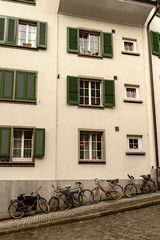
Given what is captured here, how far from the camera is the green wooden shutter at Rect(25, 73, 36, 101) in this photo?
38.6ft

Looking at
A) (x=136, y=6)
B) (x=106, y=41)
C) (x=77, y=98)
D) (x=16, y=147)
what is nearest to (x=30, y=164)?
(x=16, y=147)

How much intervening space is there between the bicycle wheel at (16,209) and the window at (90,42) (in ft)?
24.5

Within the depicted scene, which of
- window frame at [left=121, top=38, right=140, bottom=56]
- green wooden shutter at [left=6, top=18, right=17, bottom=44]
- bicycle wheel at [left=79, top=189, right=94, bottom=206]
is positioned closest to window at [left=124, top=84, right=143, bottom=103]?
window frame at [left=121, top=38, right=140, bottom=56]

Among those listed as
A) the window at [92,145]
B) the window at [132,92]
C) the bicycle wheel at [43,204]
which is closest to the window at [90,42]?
the window at [132,92]

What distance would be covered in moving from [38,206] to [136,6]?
1099 centimetres

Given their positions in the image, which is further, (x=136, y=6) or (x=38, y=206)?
(x=136, y=6)

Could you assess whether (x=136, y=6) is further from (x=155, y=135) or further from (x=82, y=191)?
(x=82, y=191)

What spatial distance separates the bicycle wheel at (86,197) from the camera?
1119 centimetres

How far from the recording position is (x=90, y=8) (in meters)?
13.4

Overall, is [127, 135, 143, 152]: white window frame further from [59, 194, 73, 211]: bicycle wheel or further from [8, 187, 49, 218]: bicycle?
[8, 187, 49, 218]: bicycle

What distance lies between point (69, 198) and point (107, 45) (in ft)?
25.5

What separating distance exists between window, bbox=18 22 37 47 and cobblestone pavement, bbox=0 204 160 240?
844cm

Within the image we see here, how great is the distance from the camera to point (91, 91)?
42.7ft

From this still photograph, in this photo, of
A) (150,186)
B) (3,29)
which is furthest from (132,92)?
(3,29)
